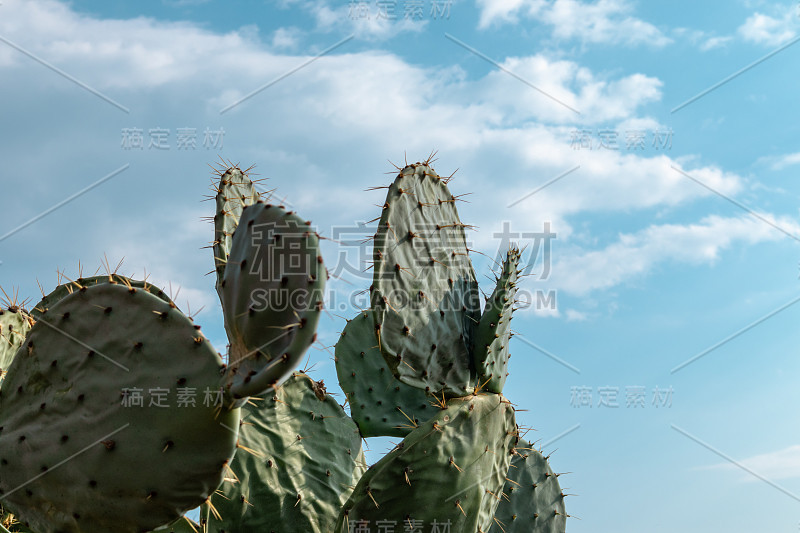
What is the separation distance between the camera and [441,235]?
2.62 m

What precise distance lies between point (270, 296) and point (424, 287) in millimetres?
731

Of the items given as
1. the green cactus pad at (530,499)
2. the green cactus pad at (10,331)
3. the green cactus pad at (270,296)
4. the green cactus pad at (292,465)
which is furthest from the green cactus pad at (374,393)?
the green cactus pad at (10,331)

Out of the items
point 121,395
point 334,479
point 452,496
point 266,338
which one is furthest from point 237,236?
point 334,479

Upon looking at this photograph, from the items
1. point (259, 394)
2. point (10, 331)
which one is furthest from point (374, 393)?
point (10, 331)

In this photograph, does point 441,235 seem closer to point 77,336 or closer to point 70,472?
point 77,336

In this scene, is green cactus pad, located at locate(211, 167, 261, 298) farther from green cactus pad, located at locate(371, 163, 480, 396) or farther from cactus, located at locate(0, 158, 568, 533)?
green cactus pad, located at locate(371, 163, 480, 396)

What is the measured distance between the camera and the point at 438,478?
2.22 m

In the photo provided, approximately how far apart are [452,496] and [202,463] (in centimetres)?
79

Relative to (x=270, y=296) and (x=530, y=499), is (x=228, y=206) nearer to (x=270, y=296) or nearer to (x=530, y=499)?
(x=270, y=296)

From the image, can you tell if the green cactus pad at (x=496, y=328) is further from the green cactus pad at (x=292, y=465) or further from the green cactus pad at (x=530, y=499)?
the green cactus pad at (x=292, y=465)

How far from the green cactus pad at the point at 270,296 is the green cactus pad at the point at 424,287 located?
45cm

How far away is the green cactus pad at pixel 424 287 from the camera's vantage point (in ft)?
7.47

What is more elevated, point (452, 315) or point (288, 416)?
point (452, 315)

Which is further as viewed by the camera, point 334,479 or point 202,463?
point 334,479
